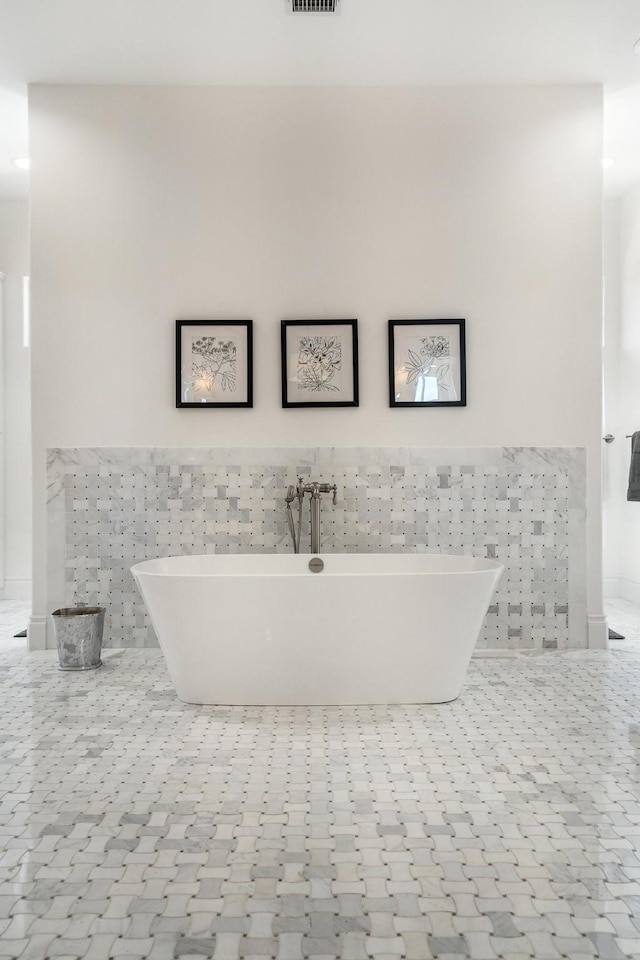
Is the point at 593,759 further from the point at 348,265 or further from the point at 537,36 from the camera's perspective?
the point at 537,36

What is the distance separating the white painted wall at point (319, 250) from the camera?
3.76 m

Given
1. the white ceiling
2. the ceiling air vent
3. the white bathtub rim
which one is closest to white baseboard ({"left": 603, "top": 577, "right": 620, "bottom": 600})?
the white bathtub rim

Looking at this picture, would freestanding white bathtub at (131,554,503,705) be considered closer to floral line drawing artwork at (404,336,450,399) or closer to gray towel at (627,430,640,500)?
floral line drawing artwork at (404,336,450,399)

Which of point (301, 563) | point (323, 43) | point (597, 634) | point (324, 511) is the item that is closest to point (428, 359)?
point (324, 511)

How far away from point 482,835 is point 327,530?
2060 millimetres

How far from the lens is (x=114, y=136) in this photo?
12.3ft

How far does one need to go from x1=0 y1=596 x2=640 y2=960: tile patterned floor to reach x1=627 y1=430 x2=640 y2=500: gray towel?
200cm

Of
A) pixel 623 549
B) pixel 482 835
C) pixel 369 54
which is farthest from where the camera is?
pixel 623 549

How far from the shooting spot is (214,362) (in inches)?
148

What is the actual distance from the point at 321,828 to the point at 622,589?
398 cm

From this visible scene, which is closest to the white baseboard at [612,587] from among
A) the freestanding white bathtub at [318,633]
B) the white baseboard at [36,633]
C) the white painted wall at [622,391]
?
the white painted wall at [622,391]

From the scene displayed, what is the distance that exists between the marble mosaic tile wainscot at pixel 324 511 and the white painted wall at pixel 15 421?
1737 mm

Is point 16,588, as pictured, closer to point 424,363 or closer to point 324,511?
point 324,511

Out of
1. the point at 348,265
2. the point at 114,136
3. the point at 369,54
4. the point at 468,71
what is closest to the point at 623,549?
the point at 348,265
